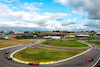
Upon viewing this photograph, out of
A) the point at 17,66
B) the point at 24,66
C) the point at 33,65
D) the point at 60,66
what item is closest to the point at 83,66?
the point at 60,66

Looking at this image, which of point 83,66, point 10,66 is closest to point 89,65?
point 83,66

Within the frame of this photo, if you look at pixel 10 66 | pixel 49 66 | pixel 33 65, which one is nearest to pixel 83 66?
pixel 49 66

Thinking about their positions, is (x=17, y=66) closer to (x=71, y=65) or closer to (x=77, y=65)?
(x=71, y=65)

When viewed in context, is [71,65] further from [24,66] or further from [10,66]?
[10,66]

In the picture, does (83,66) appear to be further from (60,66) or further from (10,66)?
(10,66)

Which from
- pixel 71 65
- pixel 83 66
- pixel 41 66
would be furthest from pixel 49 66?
pixel 83 66

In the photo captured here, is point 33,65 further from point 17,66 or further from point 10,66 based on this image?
point 10,66
